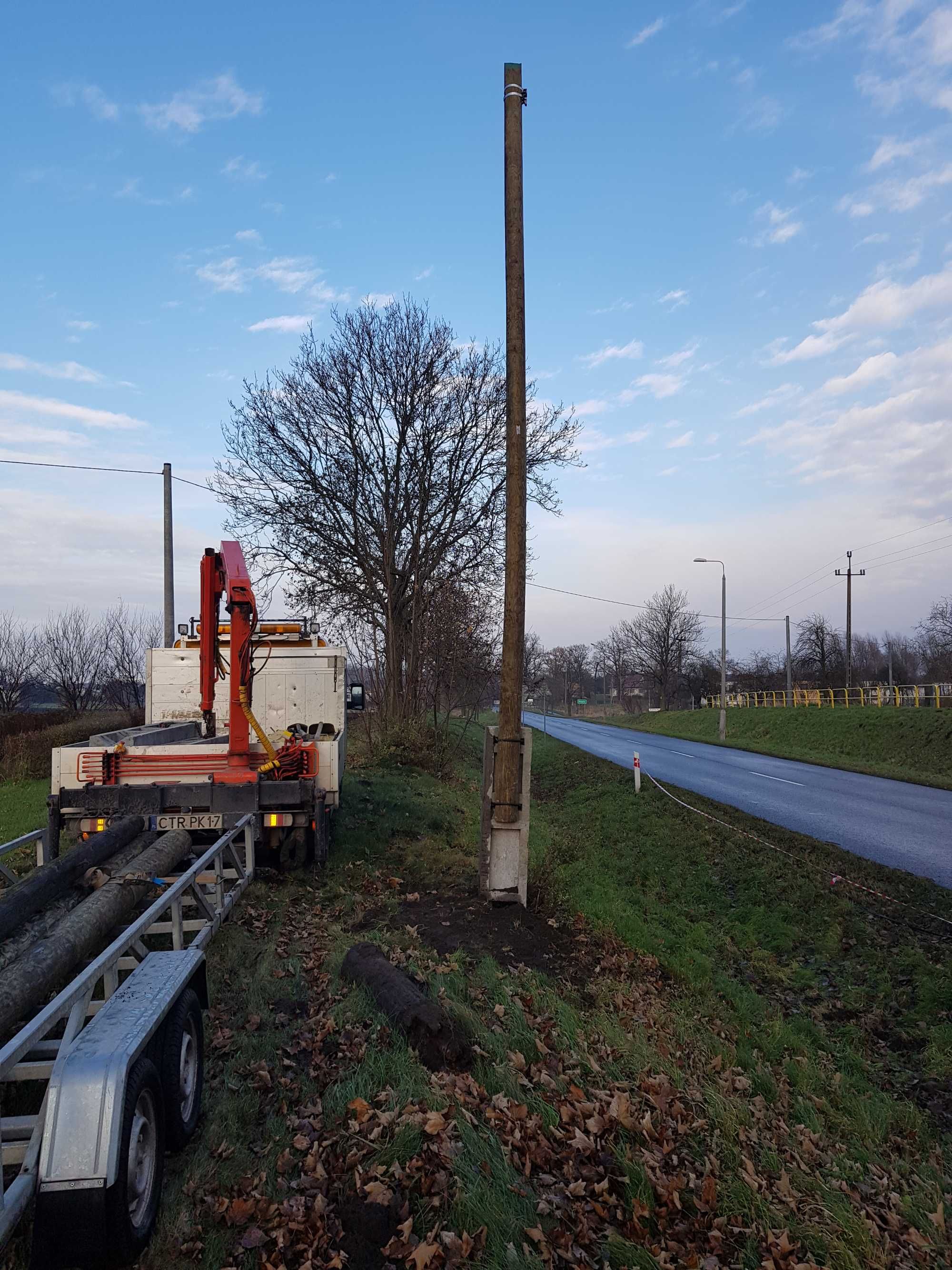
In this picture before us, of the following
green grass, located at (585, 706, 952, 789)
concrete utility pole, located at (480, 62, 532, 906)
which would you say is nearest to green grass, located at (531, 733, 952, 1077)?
concrete utility pole, located at (480, 62, 532, 906)

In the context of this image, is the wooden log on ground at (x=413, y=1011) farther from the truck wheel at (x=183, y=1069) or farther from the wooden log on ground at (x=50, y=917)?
the wooden log on ground at (x=50, y=917)

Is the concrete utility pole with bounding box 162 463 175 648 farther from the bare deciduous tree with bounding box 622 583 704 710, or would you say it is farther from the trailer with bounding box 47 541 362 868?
the bare deciduous tree with bounding box 622 583 704 710

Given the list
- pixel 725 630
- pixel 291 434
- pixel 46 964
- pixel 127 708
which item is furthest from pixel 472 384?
pixel 46 964

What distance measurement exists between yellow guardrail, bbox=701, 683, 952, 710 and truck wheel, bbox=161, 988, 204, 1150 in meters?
31.9

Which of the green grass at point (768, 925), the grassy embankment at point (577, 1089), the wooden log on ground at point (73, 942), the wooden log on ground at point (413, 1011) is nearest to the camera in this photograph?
the grassy embankment at point (577, 1089)

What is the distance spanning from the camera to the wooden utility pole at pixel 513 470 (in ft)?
25.9

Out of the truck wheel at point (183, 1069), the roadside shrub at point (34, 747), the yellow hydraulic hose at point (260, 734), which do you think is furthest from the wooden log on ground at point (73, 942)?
the roadside shrub at point (34, 747)

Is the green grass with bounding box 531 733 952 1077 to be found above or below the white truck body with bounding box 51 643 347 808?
below

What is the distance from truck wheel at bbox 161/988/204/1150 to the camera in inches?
139

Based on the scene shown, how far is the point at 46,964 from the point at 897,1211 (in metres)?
3.88

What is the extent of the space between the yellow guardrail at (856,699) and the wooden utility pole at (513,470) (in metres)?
27.7

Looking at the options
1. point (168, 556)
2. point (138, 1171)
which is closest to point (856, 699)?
point (168, 556)

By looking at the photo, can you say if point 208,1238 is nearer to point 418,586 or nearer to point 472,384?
point 418,586

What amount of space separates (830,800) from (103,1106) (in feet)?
54.0
